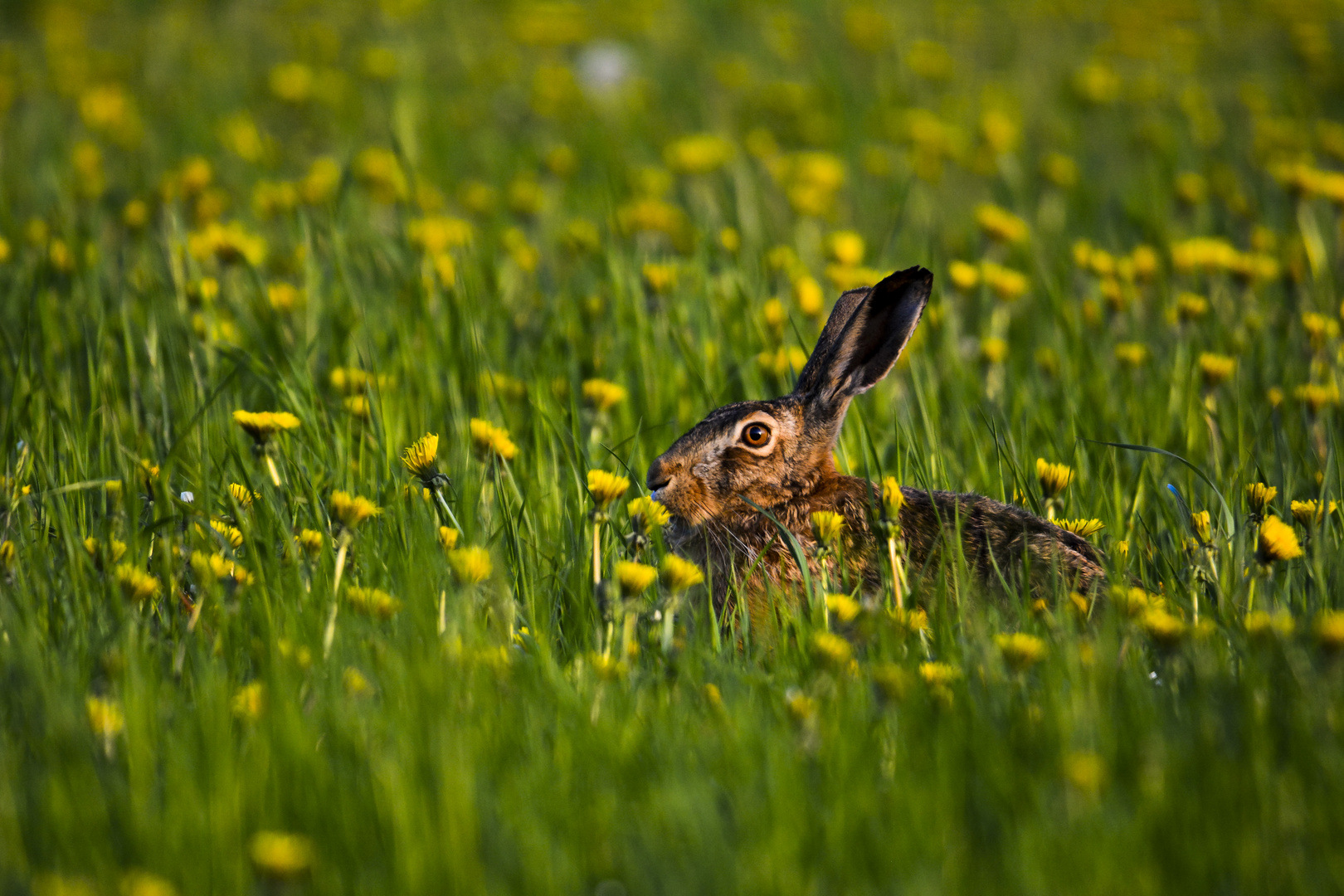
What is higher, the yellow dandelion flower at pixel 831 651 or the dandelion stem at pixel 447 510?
the dandelion stem at pixel 447 510

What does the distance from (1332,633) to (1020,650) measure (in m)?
0.64

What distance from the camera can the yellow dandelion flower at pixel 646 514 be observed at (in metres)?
3.17

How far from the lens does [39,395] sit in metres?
4.30

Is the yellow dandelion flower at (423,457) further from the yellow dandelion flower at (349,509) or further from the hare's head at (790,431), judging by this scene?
the hare's head at (790,431)

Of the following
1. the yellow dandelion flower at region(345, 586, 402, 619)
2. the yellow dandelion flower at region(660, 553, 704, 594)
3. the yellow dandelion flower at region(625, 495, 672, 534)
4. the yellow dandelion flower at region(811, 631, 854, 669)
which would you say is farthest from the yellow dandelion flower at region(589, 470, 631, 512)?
the yellow dandelion flower at region(811, 631, 854, 669)

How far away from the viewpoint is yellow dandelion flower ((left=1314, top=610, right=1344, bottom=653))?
7.86 ft

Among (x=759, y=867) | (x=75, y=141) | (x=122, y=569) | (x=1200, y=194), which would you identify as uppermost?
(x=75, y=141)

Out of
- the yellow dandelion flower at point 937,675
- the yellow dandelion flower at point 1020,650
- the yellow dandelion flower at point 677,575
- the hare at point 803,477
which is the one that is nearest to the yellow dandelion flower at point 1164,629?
the yellow dandelion flower at point 1020,650

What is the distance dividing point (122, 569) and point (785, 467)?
7.30 ft

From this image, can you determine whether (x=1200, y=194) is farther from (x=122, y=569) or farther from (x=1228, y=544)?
(x=122, y=569)

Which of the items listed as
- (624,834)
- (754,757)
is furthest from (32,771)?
(754,757)

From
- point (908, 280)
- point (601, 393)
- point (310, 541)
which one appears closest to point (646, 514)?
point (310, 541)

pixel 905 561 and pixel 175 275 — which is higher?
pixel 175 275

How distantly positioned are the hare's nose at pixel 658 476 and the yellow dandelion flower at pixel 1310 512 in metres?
1.94
